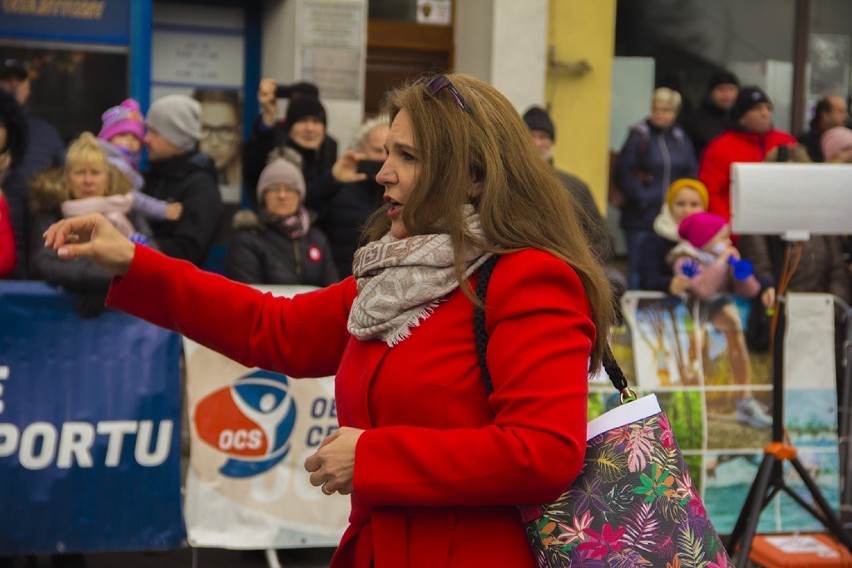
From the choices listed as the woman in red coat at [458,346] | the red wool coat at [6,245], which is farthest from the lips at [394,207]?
the red wool coat at [6,245]

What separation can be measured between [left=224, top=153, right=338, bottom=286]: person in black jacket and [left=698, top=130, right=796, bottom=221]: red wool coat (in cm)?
358

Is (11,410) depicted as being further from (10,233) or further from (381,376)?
(381,376)

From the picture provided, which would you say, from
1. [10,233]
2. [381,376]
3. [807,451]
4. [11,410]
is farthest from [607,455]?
[807,451]

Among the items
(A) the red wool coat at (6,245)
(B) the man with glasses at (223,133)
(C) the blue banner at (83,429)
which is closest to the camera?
(C) the blue banner at (83,429)

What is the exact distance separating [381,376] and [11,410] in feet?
12.4

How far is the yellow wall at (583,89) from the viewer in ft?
38.1

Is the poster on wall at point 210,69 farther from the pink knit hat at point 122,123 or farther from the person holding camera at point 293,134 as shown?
the pink knit hat at point 122,123

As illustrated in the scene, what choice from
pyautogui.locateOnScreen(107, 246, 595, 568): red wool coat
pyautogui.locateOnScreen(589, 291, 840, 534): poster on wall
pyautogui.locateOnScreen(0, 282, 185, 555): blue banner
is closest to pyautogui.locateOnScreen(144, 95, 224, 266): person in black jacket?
pyautogui.locateOnScreen(0, 282, 185, 555): blue banner

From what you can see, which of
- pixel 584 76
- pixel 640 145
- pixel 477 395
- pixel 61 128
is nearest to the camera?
pixel 477 395

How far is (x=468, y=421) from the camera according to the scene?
9.26 feet

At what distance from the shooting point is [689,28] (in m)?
12.7

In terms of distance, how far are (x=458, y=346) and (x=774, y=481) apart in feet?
13.0

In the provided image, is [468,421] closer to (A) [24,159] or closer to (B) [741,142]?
(A) [24,159]

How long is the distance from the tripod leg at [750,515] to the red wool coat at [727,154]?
3.82 metres
